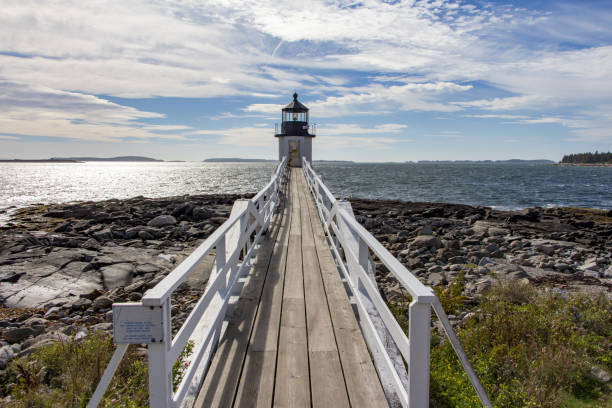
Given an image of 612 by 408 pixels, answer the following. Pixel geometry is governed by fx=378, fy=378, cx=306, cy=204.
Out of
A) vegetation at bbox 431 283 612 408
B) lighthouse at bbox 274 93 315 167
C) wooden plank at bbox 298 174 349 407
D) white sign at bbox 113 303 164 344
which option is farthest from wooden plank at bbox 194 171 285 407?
lighthouse at bbox 274 93 315 167

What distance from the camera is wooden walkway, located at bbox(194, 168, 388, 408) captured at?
9.32ft

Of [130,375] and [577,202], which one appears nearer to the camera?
[130,375]

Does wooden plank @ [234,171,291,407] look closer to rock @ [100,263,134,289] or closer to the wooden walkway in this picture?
the wooden walkway

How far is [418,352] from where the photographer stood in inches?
83.2

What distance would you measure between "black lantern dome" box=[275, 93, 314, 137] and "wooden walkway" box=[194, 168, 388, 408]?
2436cm

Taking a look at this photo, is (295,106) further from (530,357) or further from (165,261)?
(530,357)

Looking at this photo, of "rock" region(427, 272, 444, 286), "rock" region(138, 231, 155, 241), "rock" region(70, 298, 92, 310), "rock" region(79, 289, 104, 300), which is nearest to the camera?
"rock" region(70, 298, 92, 310)

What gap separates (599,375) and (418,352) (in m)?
3.91

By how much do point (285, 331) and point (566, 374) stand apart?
327 cm

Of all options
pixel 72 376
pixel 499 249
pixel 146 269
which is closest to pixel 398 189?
pixel 499 249

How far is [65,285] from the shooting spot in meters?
8.45

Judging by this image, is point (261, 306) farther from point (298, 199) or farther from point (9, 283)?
point (298, 199)

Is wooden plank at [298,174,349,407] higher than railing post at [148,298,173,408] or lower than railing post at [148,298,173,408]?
lower

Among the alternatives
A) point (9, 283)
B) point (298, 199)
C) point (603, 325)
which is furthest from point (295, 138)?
point (603, 325)
